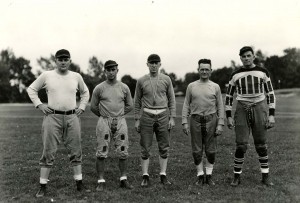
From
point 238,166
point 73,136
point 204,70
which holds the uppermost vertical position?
point 204,70

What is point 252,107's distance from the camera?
258 inches

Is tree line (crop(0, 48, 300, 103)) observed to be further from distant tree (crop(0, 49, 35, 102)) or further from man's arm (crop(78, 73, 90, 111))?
man's arm (crop(78, 73, 90, 111))

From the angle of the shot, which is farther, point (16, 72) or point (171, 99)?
point (16, 72)

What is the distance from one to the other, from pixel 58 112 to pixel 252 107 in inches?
135

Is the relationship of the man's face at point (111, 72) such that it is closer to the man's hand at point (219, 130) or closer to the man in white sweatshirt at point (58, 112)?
the man in white sweatshirt at point (58, 112)

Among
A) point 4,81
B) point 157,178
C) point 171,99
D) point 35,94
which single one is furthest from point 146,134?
point 4,81

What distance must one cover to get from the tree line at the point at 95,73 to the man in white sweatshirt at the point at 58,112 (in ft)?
243

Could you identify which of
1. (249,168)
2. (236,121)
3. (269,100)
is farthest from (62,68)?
(249,168)

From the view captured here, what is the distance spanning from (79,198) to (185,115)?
2.48 m

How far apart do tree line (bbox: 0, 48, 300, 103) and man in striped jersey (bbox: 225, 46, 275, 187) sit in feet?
243

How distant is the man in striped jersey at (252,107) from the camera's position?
6547 millimetres

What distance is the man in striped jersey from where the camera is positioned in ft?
21.5

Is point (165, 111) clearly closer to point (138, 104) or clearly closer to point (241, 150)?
point (138, 104)

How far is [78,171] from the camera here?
20.4ft
